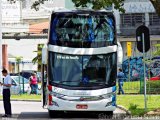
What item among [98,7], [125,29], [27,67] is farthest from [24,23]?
[98,7]

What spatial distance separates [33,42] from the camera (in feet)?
244

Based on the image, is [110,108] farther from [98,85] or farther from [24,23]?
[24,23]

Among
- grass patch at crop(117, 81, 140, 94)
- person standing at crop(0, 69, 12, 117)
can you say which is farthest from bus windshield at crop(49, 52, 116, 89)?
grass patch at crop(117, 81, 140, 94)

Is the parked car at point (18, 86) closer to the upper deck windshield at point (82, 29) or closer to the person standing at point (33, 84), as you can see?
the person standing at point (33, 84)

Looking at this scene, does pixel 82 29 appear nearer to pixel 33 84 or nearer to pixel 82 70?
pixel 82 70

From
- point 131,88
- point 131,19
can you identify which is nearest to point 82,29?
point 131,88

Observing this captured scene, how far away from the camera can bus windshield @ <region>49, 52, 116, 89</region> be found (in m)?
23.0

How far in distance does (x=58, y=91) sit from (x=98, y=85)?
A: 5.24 feet

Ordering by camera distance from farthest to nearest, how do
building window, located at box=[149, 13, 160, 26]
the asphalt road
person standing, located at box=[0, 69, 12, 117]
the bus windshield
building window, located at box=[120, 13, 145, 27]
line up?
building window, located at box=[120, 13, 145, 27], building window, located at box=[149, 13, 160, 26], the asphalt road, person standing, located at box=[0, 69, 12, 117], the bus windshield

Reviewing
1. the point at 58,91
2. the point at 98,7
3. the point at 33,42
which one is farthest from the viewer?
the point at 33,42

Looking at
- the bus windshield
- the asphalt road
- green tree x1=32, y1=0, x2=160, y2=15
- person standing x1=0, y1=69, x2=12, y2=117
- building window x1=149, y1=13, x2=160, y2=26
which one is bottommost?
the asphalt road

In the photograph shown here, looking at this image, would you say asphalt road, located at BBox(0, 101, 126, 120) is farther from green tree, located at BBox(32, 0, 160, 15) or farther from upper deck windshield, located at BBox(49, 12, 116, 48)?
green tree, located at BBox(32, 0, 160, 15)

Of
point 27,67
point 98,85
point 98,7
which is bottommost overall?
point 27,67

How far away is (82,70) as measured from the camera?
2316 centimetres
